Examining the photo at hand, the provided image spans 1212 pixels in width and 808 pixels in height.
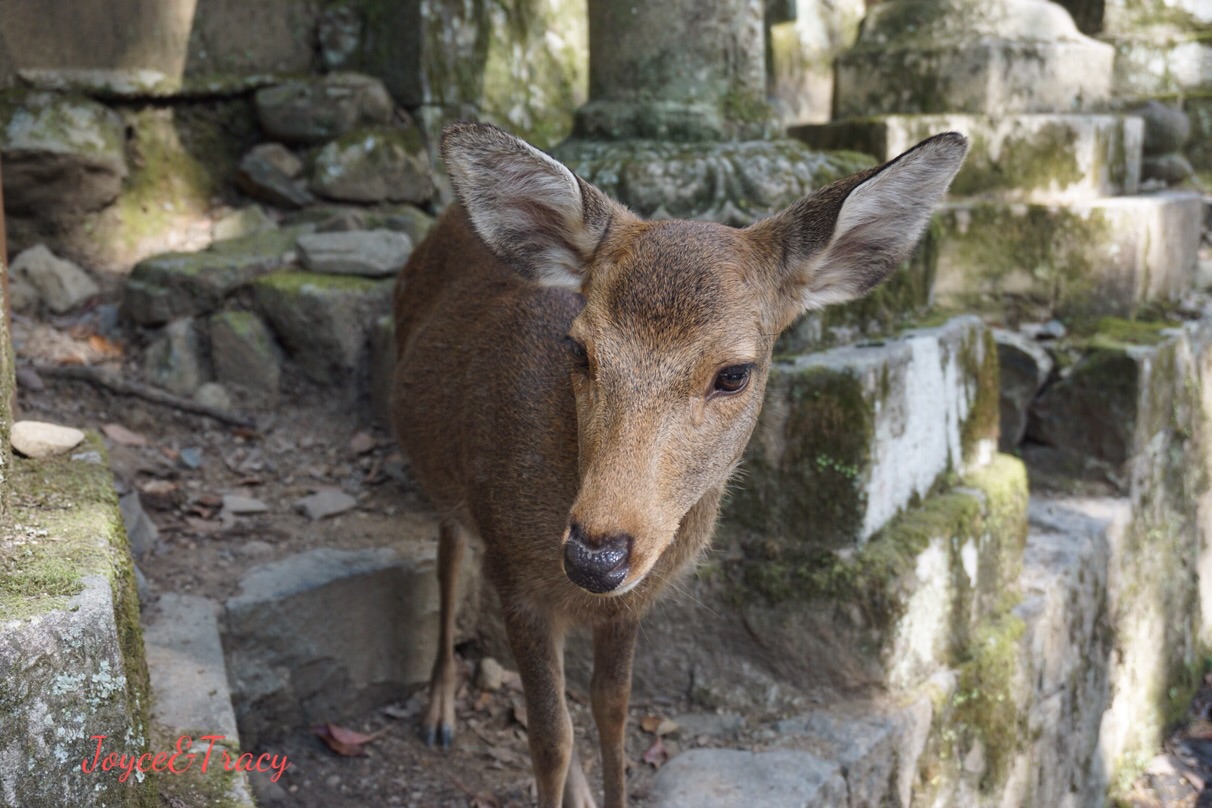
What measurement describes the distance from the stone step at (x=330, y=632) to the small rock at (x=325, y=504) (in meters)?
0.37

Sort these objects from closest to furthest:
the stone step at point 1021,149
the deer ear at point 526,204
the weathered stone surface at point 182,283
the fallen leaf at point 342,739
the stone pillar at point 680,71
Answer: the deer ear at point 526,204 < the fallen leaf at point 342,739 < the stone pillar at point 680,71 < the weathered stone surface at point 182,283 < the stone step at point 1021,149

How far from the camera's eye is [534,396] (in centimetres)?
285

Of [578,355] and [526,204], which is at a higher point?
→ [526,204]

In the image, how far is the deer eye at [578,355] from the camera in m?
2.39

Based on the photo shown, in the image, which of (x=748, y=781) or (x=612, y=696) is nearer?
(x=612, y=696)

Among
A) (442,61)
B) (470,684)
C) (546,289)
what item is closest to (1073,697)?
(470,684)

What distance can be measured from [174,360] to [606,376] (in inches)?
121

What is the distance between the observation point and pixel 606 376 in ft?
7.48

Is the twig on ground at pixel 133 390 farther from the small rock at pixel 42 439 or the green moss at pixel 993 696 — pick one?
the green moss at pixel 993 696

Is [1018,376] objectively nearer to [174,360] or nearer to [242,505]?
[242,505]

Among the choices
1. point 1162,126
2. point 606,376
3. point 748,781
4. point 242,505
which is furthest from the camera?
point 1162,126

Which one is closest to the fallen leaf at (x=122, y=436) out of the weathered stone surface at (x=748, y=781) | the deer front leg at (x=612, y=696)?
the deer front leg at (x=612, y=696)

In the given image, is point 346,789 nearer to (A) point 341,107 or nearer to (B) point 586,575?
(B) point 586,575

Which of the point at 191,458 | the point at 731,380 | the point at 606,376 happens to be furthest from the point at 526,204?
the point at 191,458
